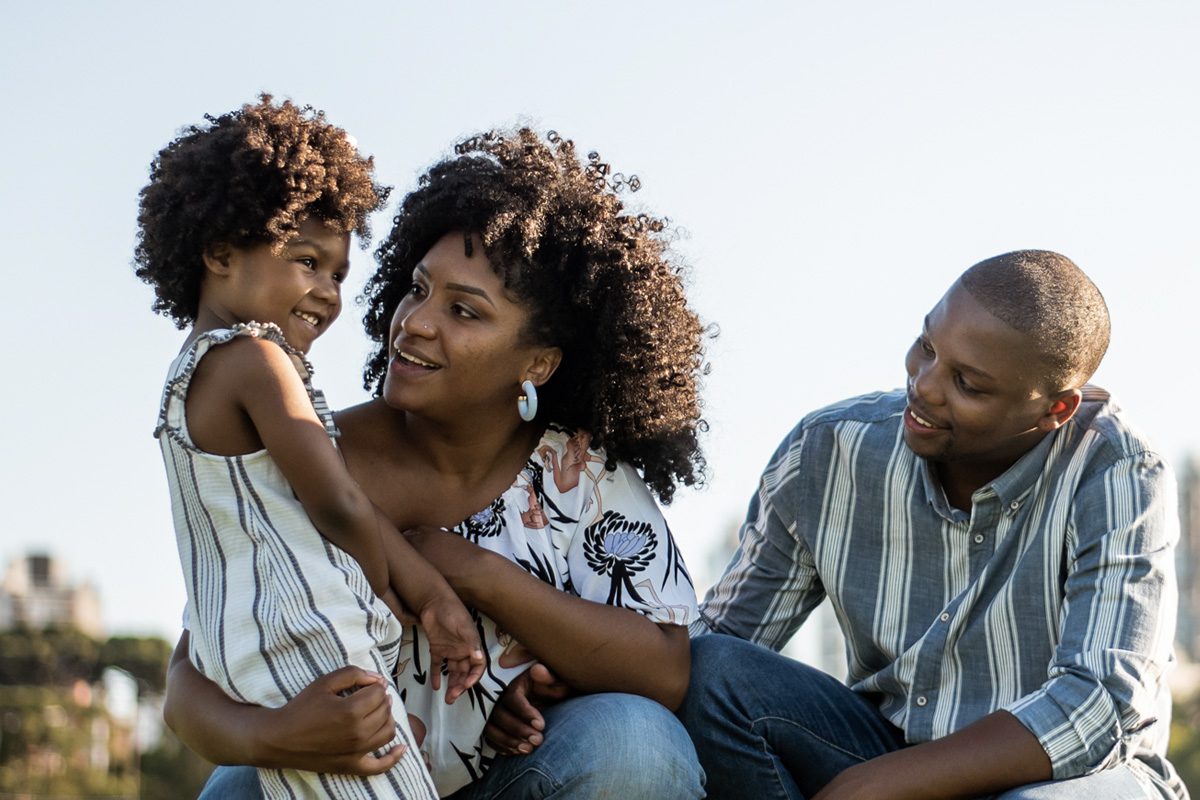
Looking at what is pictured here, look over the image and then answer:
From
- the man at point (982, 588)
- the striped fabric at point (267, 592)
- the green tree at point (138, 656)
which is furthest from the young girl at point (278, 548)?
the green tree at point (138, 656)

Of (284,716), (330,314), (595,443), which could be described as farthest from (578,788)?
(330,314)

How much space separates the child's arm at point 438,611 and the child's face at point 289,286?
479 mm

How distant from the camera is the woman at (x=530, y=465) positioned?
129 inches

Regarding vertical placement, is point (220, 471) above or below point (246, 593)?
above

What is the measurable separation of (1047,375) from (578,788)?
1.32 m

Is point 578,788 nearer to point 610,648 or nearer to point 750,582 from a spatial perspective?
point 610,648

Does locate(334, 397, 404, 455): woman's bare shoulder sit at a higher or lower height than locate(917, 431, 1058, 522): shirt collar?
higher

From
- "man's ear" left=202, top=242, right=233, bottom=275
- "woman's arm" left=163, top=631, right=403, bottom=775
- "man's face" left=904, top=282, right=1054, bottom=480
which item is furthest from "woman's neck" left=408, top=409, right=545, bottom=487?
"man's face" left=904, top=282, right=1054, bottom=480

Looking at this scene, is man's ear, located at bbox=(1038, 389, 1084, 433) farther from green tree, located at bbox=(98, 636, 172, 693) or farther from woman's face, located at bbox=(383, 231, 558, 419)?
green tree, located at bbox=(98, 636, 172, 693)

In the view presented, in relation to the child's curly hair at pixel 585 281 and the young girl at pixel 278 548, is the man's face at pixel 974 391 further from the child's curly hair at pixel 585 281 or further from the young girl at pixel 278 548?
the young girl at pixel 278 548

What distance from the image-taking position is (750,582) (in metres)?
3.96

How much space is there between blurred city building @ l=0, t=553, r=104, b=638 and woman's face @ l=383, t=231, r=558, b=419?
58759mm

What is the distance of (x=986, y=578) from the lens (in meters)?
3.58

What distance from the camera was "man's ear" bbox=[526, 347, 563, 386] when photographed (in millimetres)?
3703
